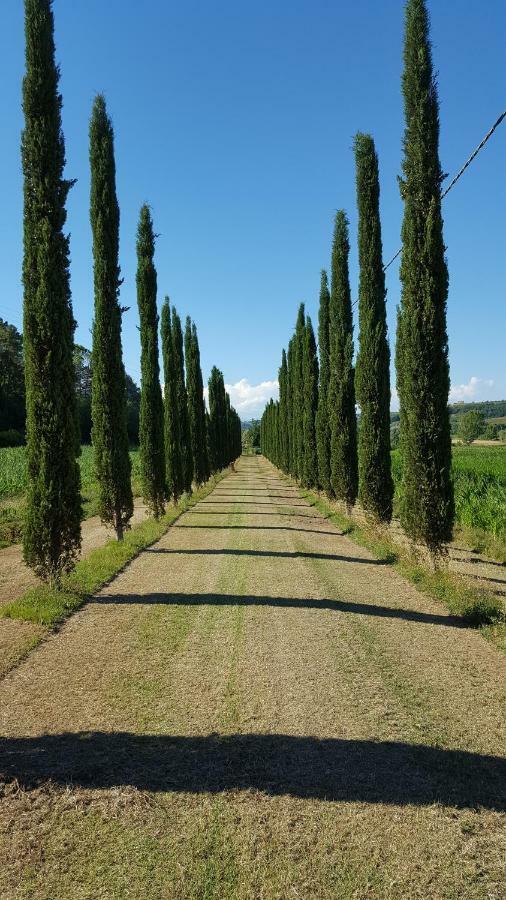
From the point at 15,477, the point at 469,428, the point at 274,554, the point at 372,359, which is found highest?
the point at 372,359

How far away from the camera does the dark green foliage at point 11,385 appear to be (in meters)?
53.9

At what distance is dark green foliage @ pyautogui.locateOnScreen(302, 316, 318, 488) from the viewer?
89.4 feet

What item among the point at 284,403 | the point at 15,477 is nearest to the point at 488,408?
the point at 284,403

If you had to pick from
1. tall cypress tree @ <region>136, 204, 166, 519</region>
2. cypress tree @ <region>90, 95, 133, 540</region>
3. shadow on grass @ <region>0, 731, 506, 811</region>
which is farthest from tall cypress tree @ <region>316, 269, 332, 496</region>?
shadow on grass @ <region>0, 731, 506, 811</region>

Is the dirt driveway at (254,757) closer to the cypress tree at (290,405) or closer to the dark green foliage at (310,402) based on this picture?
the dark green foliage at (310,402)

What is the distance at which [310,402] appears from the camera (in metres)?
27.4

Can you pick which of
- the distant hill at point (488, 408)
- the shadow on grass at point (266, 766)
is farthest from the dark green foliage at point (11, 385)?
the distant hill at point (488, 408)

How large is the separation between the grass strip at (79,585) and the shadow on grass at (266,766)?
319cm

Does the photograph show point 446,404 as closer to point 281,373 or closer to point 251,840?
point 251,840

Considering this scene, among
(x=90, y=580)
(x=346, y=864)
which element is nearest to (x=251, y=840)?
(x=346, y=864)

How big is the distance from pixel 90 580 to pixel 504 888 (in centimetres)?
740

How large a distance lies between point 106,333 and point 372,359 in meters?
6.68

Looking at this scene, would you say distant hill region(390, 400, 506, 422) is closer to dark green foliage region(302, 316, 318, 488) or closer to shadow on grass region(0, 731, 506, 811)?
dark green foliage region(302, 316, 318, 488)

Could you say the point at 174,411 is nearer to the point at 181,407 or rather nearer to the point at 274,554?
the point at 181,407
